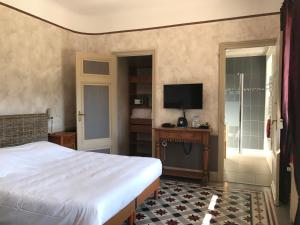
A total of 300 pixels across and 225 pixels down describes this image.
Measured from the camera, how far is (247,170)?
4.72m

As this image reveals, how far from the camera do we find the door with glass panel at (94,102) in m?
4.32

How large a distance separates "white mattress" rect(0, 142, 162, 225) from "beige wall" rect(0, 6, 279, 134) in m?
1.01

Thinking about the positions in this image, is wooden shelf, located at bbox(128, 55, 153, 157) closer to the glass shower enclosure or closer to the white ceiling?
the white ceiling

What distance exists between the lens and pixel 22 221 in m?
1.92

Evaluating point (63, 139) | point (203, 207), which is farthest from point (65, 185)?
point (63, 139)

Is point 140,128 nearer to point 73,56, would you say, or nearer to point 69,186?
point 73,56

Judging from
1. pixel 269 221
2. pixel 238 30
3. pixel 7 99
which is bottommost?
pixel 269 221

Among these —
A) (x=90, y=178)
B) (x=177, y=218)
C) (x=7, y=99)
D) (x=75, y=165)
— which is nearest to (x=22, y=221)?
(x=90, y=178)

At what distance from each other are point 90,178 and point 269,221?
6.41 feet

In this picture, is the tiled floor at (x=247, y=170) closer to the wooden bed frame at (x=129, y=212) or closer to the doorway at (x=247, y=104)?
the doorway at (x=247, y=104)

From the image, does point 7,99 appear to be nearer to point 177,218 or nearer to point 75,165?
point 75,165

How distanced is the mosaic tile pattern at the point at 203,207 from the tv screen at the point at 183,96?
1307 millimetres

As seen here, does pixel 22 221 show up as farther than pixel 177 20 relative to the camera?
No

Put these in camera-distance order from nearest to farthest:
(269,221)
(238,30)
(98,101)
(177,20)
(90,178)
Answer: (90,178), (269,221), (238,30), (177,20), (98,101)
